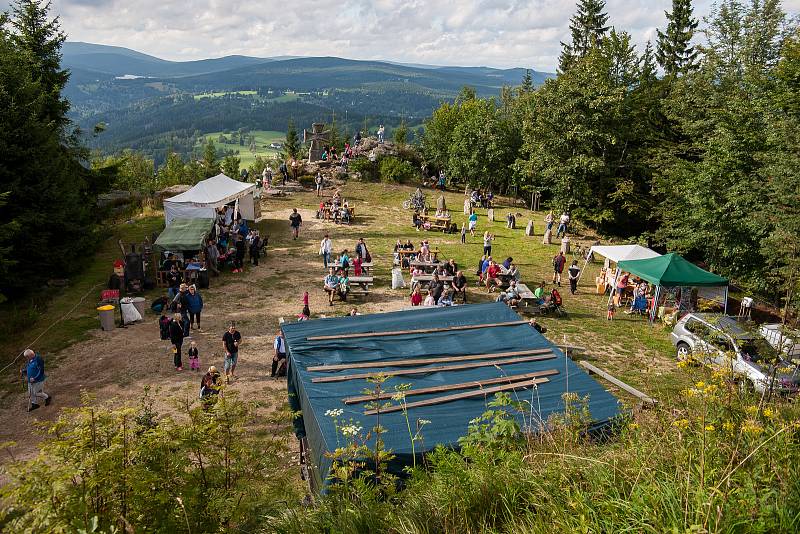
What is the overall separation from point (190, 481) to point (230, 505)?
0.45 meters

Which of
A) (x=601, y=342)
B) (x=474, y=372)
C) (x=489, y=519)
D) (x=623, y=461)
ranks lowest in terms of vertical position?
(x=601, y=342)

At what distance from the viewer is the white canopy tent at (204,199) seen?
67.5ft

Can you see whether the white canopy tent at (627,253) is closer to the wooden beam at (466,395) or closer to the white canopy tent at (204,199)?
the wooden beam at (466,395)

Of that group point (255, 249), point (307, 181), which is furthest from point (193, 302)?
point (307, 181)

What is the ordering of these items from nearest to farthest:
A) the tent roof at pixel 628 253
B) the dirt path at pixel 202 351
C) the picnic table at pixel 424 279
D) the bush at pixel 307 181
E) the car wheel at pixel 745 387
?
the car wheel at pixel 745 387 → the dirt path at pixel 202 351 → the picnic table at pixel 424 279 → the tent roof at pixel 628 253 → the bush at pixel 307 181

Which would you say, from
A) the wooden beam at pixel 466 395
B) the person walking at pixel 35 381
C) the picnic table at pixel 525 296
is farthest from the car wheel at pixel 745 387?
the person walking at pixel 35 381

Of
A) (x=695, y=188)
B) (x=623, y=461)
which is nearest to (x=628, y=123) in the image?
(x=695, y=188)

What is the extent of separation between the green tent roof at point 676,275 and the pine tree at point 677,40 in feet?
91.9

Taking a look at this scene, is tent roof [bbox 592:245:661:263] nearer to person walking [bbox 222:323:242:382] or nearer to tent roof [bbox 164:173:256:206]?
person walking [bbox 222:323:242:382]

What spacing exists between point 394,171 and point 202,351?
25.2m

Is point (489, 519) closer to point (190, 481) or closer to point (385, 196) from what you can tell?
point (190, 481)

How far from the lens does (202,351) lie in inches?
506

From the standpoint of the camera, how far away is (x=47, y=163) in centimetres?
1706

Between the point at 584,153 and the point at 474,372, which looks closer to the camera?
the point at 474,372
